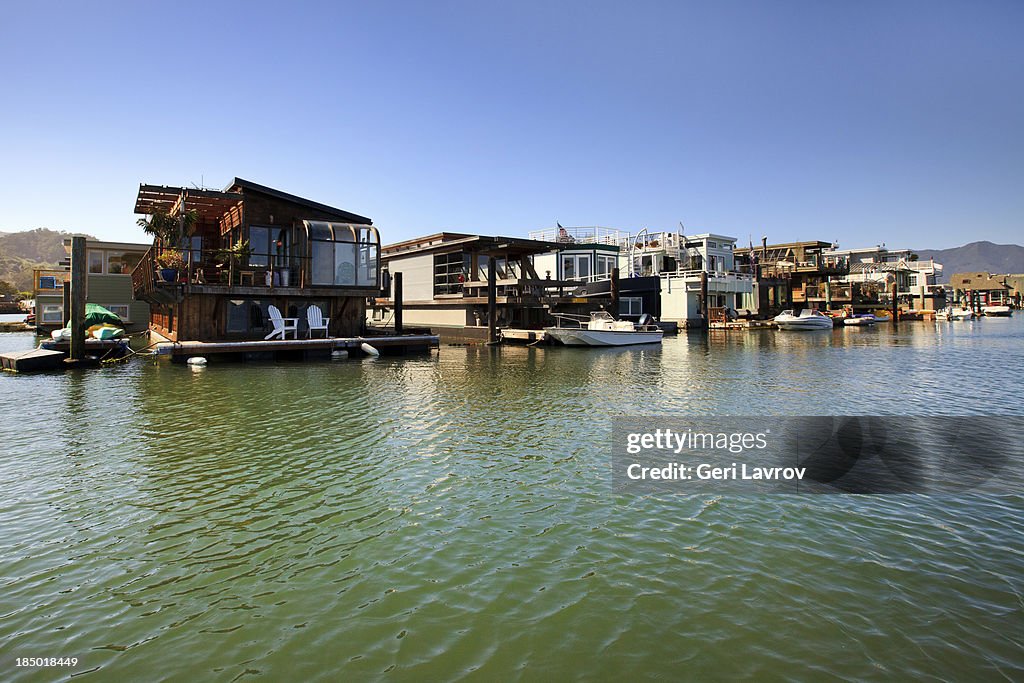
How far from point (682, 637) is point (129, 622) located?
4.43 meters

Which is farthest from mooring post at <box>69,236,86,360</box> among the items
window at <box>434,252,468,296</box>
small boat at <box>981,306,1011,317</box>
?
small boat at <box>981,306,1011,317</box>

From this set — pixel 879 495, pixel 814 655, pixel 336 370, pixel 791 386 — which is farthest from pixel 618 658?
pixel 336 370

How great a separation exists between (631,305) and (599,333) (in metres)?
17.0

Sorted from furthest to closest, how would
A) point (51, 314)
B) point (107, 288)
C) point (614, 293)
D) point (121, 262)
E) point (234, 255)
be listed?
point (51, 314)
point (121, 262)
point (107, 288)
point (614, 293)
point (234, 255)

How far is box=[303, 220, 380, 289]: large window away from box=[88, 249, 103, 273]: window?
22.1 m

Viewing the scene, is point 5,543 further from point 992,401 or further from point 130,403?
point 992,401

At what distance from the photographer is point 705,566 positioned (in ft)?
18.4

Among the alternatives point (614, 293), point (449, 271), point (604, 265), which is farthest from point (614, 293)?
point (449, 271)

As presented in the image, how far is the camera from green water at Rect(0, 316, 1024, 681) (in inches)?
164

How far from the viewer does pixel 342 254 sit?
25.6 m

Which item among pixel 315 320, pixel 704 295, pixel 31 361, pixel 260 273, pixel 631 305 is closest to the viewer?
pixel 31 361

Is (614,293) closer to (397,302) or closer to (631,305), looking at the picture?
(631,305)

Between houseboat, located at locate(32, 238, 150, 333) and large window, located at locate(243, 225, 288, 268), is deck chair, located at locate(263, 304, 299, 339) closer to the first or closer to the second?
large window, located at locate(243, 225, 288, 268)

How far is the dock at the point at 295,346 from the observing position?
20.6 m
